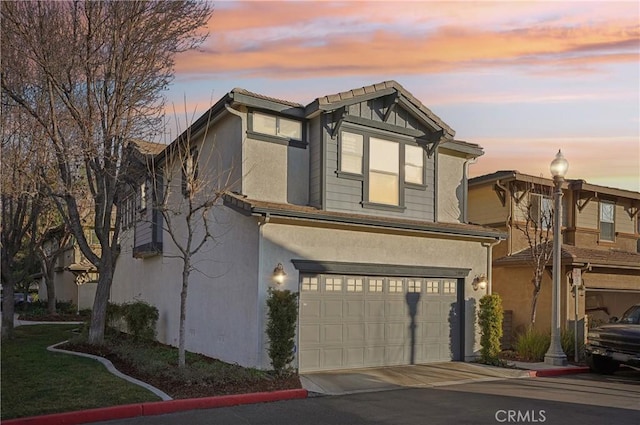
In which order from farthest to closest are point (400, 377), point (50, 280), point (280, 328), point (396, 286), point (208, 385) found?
point (50, 280), point (396, 286), point (400, 377), point (280, 328), point (208, 385)

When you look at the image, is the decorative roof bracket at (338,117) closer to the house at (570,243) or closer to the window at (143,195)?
the house at (570,243)

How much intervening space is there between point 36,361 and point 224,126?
699 centimetres

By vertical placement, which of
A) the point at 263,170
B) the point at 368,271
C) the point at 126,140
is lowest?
the point at 368,271

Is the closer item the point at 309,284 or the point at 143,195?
the point at 309,284

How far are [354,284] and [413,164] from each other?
381cm

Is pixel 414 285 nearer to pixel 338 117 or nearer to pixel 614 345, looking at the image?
pixel 338 117

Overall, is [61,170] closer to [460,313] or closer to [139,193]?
[139,193]

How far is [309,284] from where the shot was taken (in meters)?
13.5

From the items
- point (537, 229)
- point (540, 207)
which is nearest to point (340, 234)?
point (537, 229)

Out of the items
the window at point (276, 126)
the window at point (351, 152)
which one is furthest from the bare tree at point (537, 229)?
the window at point (276, 126)

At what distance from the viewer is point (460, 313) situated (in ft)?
52.6

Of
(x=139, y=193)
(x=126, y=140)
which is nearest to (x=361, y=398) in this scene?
(x=126, y=140)

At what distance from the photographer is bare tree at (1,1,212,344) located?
14.6m

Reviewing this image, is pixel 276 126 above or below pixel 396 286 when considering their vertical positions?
above
